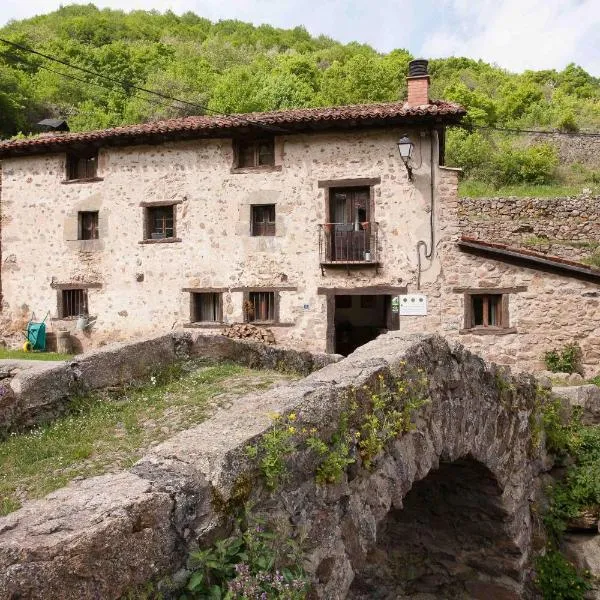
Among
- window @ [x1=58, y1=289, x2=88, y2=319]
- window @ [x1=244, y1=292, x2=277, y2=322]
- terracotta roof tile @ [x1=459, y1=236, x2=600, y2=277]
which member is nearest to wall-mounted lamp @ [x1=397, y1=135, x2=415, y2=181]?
terracotta roof tile @ [x1=459, y1=236, x2=600, y2=277]

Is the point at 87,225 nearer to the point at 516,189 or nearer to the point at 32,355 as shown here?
the point at 32,355

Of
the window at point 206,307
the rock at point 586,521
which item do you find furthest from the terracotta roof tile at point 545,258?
the rock at point 586,521

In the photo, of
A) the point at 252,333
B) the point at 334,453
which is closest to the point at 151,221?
the point at 252,333

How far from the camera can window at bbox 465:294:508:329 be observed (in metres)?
14.9

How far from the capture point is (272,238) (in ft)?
52.9

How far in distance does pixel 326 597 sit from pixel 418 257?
1246 cm

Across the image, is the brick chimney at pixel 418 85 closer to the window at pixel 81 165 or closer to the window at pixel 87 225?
the window at pixel 81 165

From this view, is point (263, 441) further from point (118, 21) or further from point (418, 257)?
point (118, 21)

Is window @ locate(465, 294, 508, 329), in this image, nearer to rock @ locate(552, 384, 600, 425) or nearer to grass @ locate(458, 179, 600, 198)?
rock @ locate(552, 384, 600, 425)

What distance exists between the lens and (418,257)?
50.0 feet

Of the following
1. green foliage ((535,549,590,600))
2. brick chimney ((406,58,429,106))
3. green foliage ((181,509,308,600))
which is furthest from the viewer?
brick chimney ((406,58,429,106))

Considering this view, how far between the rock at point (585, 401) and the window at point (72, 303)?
13674 millimetres

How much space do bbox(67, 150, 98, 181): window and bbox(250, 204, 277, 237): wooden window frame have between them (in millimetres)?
5182

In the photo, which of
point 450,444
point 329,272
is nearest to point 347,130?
point 329,272
